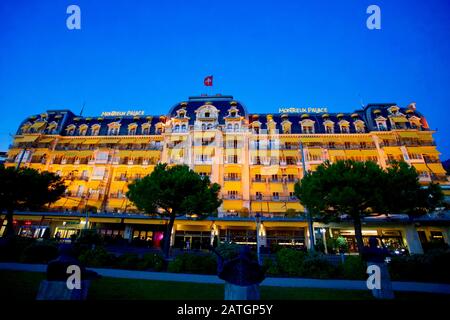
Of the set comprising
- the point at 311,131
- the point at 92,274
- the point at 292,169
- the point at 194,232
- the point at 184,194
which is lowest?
the point at 92,274

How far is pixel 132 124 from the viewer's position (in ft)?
127

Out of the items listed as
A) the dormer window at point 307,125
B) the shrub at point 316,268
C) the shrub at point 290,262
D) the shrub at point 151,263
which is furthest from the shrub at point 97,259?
the dormer window at point 307,125

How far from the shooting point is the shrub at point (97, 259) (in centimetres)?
1436

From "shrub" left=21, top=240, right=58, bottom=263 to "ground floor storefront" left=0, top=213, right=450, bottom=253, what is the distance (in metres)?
12.5

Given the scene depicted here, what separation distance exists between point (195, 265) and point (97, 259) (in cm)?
628

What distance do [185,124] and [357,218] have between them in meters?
26.8

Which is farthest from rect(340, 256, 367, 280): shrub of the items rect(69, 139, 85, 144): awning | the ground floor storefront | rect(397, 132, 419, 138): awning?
rect(69, 139, 85, 144): awning

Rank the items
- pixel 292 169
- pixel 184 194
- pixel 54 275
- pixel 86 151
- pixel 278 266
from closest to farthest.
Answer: pixel 54 275, pixel 278 266, pixel 184 194, pixel 292 169, pixel 86 151

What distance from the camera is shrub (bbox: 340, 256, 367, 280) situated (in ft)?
41.3

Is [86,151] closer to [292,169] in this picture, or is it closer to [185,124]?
[185,124]

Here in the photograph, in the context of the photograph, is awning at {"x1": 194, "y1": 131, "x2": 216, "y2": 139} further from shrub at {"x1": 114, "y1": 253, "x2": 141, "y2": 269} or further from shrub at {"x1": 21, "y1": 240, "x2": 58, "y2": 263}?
shrub at {"x1": 21, "y1": 240, "x2": 58, "y2": 263}

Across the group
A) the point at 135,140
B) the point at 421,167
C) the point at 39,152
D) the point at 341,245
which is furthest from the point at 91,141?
the point at 421,167

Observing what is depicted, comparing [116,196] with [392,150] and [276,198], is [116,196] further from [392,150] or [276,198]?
[392,150]
